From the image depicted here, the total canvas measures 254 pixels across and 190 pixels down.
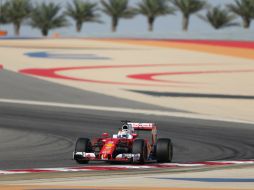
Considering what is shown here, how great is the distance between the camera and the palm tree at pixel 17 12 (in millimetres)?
109375

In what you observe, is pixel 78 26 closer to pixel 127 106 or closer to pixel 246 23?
pixel 246 23

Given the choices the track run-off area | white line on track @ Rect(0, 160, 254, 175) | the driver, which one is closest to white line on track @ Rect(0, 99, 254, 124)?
the track run-off area

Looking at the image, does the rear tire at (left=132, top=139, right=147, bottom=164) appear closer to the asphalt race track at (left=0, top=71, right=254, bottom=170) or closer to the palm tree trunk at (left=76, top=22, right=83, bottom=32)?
the asphalt race track at (left=0, top=71, right=254, bottom=170)

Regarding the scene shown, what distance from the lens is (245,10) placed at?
97000mm

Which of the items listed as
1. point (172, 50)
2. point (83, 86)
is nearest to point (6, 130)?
point (83, 86)

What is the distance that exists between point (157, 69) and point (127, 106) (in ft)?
67.3

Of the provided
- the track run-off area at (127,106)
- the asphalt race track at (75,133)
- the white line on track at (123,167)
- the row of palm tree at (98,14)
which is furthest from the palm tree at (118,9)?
the white line on track at (123,167)

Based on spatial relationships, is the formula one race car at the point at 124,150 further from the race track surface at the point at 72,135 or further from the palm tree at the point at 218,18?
the palm tree at the point at 218,18

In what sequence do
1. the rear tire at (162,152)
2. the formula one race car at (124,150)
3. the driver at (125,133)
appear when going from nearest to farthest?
the formula one race car at (124,150) < the driver at (125,133) < the rear tire at (162,152)

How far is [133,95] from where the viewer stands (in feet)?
121

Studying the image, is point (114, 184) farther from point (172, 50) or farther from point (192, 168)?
point (172, 50)

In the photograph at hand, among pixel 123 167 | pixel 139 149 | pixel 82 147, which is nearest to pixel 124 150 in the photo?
pixel 139 149

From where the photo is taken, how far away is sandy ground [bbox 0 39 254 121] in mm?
35334

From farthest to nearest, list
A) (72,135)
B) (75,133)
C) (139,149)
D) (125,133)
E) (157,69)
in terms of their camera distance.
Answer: (157,69) → (75,133) → (72,135) → (125,133) → (139,149)
